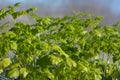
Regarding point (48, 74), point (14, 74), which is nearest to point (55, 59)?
point (48, 74)

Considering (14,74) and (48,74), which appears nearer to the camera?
(14,74)

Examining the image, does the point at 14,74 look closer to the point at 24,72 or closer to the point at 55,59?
the point at 24,72

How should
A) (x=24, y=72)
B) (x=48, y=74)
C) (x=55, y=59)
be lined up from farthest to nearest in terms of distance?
(x=48, y=74) → (x=24, y=72) → (x=55, y=59)

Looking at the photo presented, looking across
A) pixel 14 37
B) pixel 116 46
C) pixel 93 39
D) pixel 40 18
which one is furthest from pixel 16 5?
pixel 116 46

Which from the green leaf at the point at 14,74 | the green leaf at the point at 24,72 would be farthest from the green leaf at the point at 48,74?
the green leaf at the point at 14,74

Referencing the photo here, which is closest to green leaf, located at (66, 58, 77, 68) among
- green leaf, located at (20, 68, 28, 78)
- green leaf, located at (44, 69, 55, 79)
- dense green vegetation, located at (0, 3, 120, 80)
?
dense green vegetation, located at (0, 3, 120, 80)

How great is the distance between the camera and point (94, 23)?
15.9 ft

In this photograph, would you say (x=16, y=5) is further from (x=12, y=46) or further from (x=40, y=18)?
(x=12, y=46)

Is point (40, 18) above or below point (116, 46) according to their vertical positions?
above

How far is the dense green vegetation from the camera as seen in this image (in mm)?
3965

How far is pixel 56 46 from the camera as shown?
3.89 m

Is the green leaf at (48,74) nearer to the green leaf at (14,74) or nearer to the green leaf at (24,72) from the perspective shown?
the green leaf at (24,72)

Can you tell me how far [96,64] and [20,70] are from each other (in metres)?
1.84

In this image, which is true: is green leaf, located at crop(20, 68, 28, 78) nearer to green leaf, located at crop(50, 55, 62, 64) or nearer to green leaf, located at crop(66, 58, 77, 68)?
green leaf, located at crop(50, 55, 62, 64)
